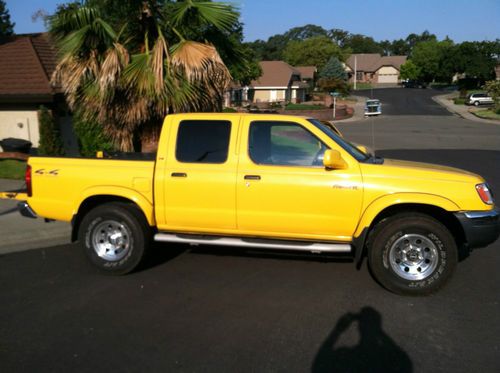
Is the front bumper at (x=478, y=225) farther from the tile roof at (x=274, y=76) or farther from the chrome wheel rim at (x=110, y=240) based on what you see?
the tile roof at (x=274, y=76)

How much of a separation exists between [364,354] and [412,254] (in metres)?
1.61

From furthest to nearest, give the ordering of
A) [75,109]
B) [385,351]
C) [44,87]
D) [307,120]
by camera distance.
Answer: [44,87] < [75,109] < [307,120] < [385,351]

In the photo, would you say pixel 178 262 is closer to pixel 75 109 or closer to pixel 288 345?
pixel 288 345

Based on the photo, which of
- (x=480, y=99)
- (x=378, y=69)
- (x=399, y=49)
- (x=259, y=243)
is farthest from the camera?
(x=399, y=49)

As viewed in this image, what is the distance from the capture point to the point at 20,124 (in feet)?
44.6

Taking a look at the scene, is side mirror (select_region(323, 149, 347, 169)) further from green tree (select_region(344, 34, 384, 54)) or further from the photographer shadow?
green tree (select_region(344, 34, 384, 54))

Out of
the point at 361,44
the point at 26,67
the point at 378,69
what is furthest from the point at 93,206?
the point at 361,44

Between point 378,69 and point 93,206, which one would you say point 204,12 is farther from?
point 378,69

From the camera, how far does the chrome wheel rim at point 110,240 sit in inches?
225

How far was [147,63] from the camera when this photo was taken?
8.25m

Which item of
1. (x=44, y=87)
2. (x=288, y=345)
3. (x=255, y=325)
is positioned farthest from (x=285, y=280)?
(x=44, y=87)

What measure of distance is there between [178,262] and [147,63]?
3803 millimetres

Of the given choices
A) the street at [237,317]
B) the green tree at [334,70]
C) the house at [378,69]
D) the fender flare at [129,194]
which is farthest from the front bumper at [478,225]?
the house at [378,69]

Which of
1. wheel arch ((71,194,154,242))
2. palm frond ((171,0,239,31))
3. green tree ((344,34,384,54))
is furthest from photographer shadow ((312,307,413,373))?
green tree ((344,34,384,54))
